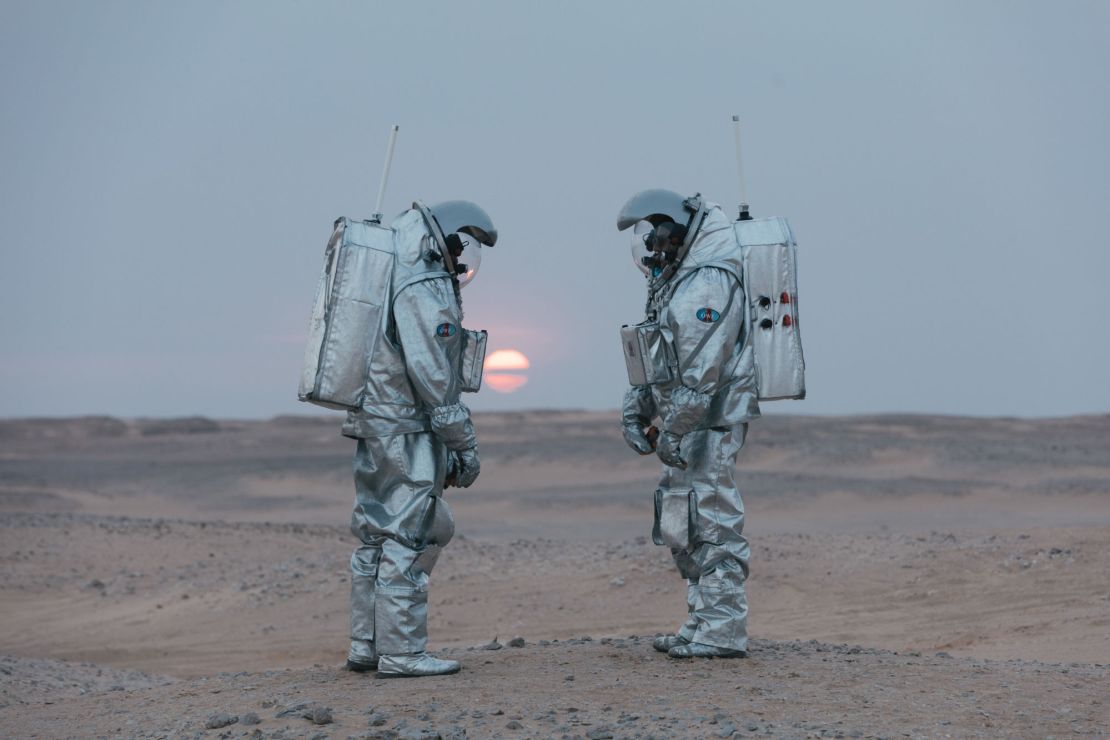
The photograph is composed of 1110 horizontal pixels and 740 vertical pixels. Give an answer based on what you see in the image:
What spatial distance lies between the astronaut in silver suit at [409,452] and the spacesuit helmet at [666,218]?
0.97 m

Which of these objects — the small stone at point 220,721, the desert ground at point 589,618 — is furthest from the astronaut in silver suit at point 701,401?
the small stone at point 220,721

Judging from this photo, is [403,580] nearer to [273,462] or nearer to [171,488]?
[171,488]

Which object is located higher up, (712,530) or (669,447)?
(669,447)

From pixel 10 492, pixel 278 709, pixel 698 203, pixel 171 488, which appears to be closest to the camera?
pixel 278 709

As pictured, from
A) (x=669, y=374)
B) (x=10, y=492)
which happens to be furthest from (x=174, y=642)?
(x=10, y=492)

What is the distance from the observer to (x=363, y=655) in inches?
305

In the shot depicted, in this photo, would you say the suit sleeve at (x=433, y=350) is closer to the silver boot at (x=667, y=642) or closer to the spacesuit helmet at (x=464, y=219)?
the spacesuit helmet at (x=464, y=219)

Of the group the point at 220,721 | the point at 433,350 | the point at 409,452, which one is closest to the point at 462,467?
the point at 409,452

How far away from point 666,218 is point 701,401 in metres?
1.16

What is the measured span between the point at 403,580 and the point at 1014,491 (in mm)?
21157

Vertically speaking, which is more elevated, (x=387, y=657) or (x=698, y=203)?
(x=698, y=203)

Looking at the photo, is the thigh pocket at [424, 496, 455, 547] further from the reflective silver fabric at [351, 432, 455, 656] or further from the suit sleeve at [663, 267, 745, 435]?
the suit sleeve at [663, 267, 745, 435]

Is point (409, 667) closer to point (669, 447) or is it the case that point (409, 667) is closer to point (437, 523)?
point (437, 523)

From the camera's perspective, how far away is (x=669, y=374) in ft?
25.9
